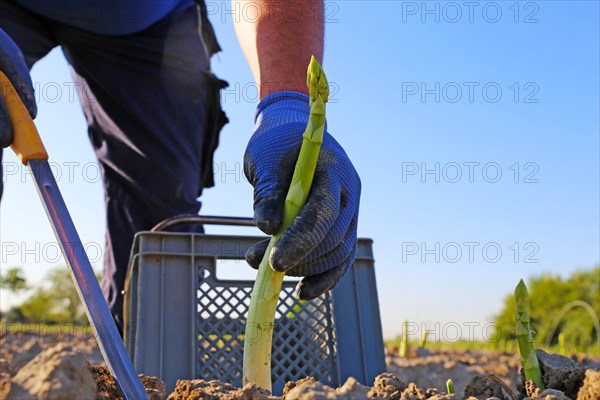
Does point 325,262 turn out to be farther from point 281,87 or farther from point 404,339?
point 404,339

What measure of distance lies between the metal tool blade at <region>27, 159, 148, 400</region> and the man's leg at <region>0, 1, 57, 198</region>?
3.60ft

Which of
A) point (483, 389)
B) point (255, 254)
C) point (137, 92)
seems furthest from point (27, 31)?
point (483, 389)

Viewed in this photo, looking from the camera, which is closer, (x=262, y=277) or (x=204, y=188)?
(x=262, y=277)

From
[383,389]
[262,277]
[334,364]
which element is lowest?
[334,364]

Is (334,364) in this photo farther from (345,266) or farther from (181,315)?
(345,266)

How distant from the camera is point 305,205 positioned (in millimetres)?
1204

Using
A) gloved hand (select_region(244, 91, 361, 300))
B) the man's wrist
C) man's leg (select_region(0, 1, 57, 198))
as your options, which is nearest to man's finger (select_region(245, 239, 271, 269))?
gloved hand (select_region(244, 91, 361, 300))

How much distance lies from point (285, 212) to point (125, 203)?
5.34ft

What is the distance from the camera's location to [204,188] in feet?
9.65

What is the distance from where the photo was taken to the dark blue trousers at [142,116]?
2561 mm

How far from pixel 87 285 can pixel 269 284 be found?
330 millimetres

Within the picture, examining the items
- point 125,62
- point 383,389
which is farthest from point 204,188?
point 383,389

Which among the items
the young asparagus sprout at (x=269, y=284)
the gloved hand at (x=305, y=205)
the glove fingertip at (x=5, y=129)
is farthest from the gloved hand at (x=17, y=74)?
the young asparagus sprout at (x=269, y=284)

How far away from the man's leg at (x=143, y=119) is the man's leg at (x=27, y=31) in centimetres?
11
